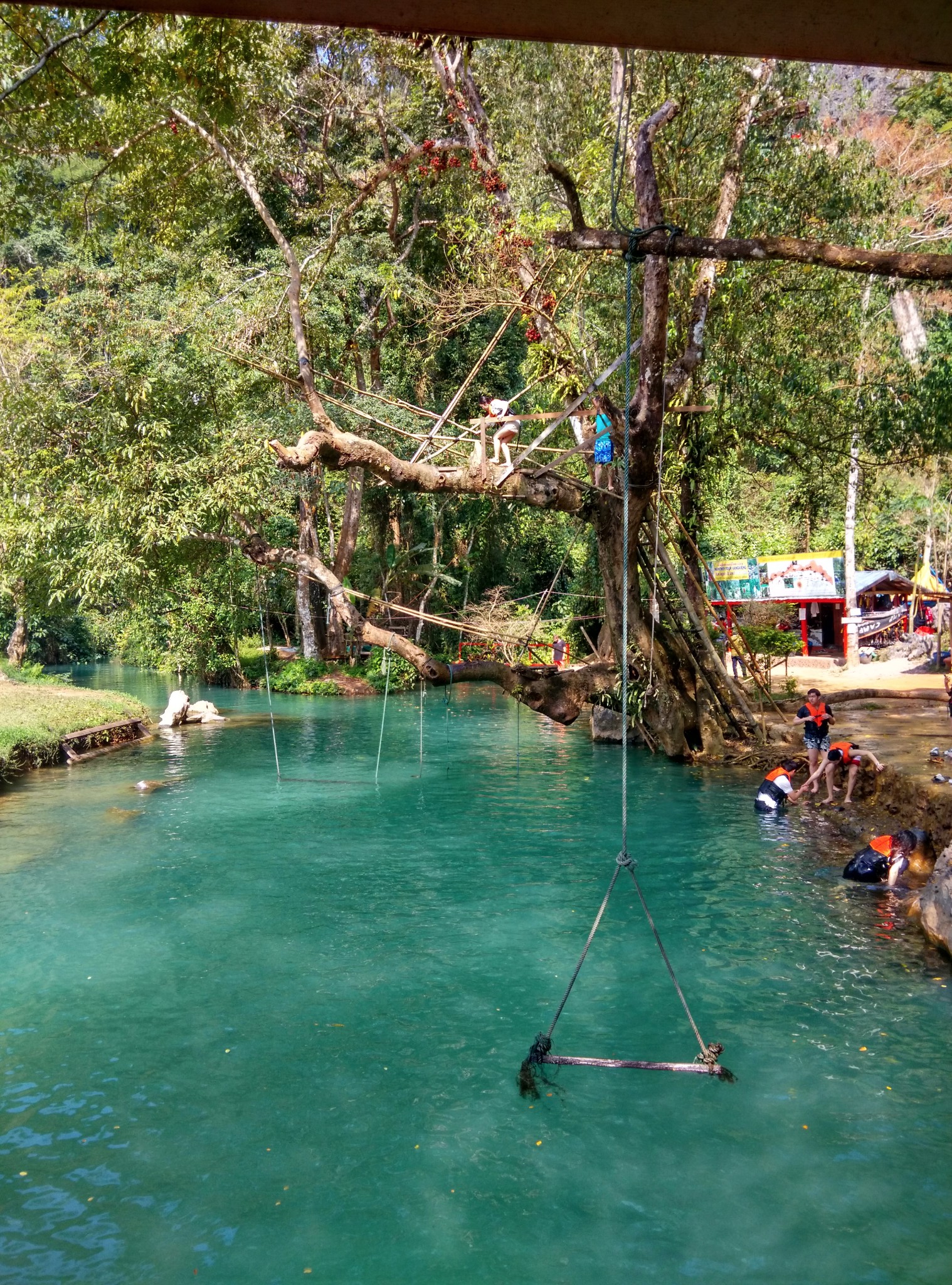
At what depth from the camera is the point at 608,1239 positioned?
4.22 metres

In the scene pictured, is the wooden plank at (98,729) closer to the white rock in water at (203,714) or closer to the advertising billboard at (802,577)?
the white rock in water at (203,714)

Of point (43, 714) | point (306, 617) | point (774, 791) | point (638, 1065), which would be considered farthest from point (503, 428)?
point (306, 617)

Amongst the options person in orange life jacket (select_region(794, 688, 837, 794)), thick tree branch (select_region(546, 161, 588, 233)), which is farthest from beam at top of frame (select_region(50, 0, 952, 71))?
person in orange life jacket (select_region(794, 688, 837, 794))

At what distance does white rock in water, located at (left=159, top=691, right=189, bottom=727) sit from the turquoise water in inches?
354

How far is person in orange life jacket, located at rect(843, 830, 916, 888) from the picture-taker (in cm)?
881

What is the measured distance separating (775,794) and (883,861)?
2.68 metres

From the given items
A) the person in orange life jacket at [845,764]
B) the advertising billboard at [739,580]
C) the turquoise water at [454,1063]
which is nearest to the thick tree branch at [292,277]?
the turquoise water at [454,1063]

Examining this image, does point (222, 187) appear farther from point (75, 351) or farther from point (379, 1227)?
point (379, 1227)

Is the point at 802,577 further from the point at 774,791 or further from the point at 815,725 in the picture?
the point at 774,791

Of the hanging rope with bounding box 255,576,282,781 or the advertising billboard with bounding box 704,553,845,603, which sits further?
the advertising billboard with bounding box 704,553,845,603

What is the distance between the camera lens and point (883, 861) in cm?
882

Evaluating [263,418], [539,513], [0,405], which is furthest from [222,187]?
[539,513]

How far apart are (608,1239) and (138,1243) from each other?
196cm

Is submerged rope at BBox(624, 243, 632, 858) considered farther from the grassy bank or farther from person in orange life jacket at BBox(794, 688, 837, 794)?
the grassy bank
